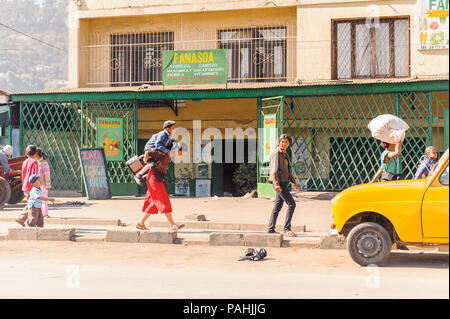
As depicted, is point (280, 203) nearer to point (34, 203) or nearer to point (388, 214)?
point (388, 214)

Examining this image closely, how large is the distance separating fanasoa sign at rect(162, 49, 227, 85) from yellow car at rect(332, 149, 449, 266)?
12362 millimetres

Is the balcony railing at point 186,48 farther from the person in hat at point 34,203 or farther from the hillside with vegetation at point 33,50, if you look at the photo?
the hillside with vegetation at point 33,50

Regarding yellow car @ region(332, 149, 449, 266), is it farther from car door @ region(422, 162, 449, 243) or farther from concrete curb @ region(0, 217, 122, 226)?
concrete curb @ region(0, 217, 122, 226)

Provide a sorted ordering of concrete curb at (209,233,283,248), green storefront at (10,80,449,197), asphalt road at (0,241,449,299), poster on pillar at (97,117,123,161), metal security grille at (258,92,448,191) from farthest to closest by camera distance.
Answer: poster on pillar at (97,117,123,161) → metal security grille at (258,92,448,191) → green storefront at (10,80,449,197) → concrete curb at (209,233,283,248) → asphalt road at (0,241,449,299)

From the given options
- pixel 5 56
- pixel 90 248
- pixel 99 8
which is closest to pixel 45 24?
pixel 5 56

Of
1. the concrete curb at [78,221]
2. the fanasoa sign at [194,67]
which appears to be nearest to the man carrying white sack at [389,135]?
the concrete curb at [78,221]

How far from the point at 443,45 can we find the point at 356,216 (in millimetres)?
13224

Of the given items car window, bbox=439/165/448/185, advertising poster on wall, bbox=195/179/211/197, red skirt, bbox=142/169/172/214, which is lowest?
advertising poster on wall, bbox=195/179/211/197

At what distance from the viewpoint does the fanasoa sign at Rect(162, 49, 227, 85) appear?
63.1 feet

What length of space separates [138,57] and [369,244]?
16.2 metres

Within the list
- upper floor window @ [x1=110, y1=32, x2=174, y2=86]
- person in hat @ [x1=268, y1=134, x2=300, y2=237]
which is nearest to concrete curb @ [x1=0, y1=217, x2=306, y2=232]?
person in hat @ [x1=268, y1=134, x2=300, y2=237]

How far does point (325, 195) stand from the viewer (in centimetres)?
1827

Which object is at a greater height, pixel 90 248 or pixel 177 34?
pixel 177 34

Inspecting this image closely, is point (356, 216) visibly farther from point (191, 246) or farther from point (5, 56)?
point (5, 56)
